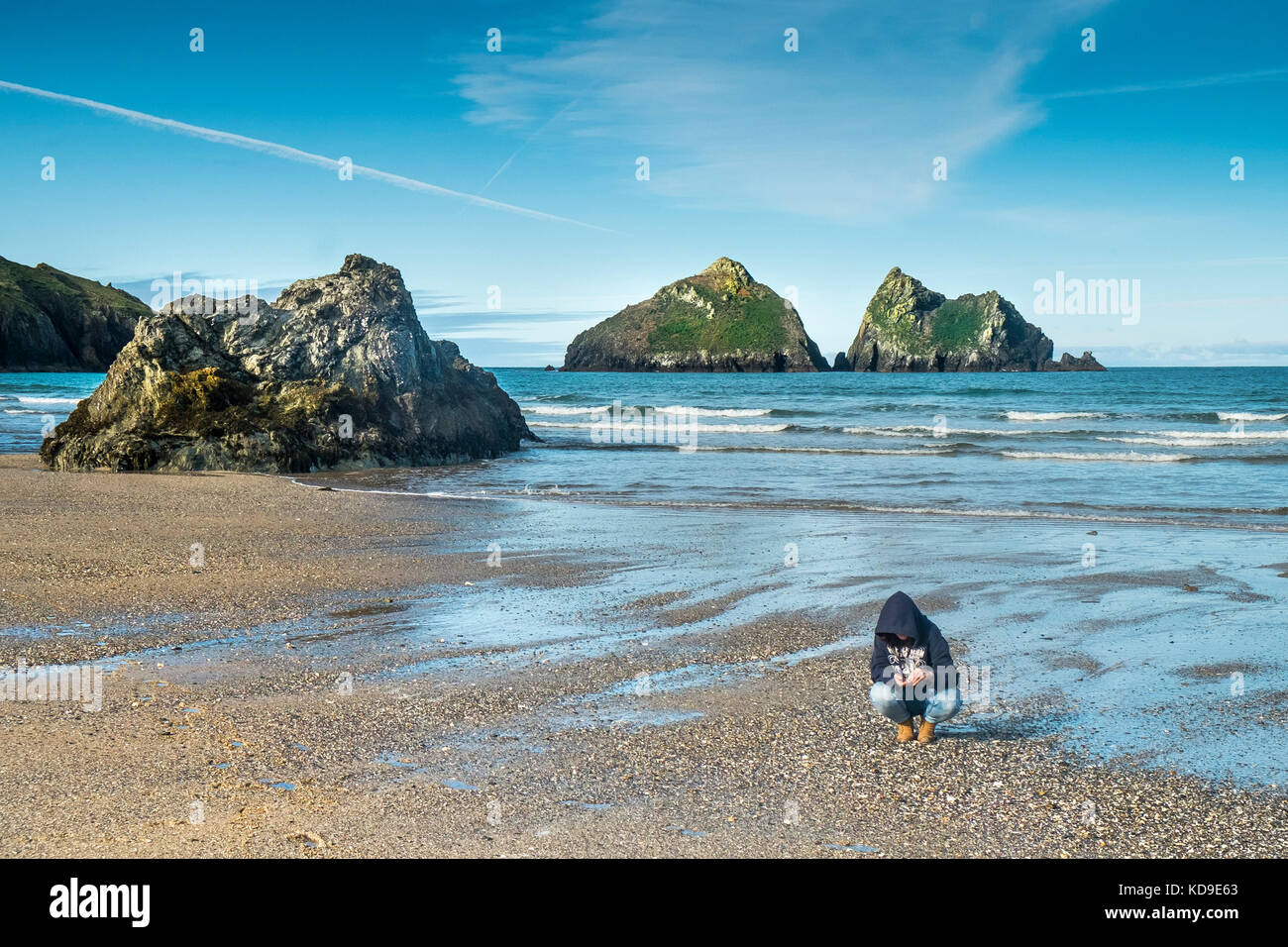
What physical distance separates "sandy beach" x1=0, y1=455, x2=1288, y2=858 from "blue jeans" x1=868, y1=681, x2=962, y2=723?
0.59 ft

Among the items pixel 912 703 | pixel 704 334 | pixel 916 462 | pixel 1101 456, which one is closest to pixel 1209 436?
pixel 1101 456

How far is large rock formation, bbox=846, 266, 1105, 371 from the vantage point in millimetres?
154625

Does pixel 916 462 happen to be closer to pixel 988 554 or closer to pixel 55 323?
pixel 988 554

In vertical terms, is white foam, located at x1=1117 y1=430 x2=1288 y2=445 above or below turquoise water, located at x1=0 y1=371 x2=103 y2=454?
below

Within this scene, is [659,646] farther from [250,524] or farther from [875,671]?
[250,524]

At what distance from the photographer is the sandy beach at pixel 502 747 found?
4129 millimetres

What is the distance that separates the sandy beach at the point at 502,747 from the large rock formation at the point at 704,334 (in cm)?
15931

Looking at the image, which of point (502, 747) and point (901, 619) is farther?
point (901, 619)

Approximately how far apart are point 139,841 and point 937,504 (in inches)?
562

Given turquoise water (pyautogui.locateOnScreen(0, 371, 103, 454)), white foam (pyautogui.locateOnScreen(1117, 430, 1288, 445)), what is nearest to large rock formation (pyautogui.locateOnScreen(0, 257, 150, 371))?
turquoise water (pyautogui.locateOnScreen(0, 371, 103, 454))

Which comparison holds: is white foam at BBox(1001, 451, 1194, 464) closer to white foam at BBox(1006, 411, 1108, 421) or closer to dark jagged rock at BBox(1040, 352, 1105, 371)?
white foam at BBox(1006, 411, 1108, 421)

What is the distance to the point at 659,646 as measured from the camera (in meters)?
7.32

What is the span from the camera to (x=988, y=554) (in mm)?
11523

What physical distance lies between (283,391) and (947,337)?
15015cm
